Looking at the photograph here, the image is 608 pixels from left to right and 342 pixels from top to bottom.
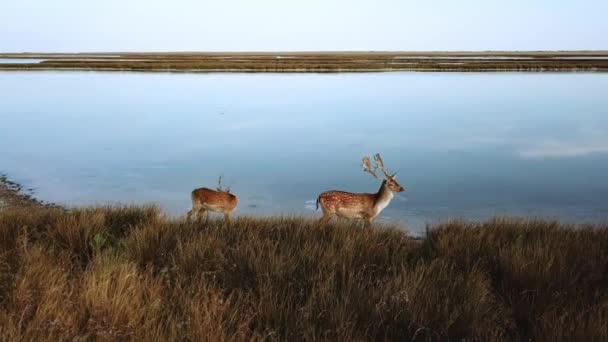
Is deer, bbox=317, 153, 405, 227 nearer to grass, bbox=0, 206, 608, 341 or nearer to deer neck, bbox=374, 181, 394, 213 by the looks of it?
deer neck, bbox=374, 181, 394, 213

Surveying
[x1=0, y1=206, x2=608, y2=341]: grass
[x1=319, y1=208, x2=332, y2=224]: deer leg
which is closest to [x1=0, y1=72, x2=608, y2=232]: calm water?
[x1=319, y1=208, x2=332, y2=224]: deer leg

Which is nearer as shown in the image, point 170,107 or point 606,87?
point 170,107

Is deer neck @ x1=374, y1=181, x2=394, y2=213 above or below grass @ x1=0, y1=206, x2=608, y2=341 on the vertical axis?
below

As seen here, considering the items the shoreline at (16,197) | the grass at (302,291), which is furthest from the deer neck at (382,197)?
the shoreline at (16,197)

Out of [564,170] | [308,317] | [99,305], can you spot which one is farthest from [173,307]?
[564,170]

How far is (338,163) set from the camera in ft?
54.3

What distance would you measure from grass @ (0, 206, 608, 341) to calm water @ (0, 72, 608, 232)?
A: 4.69 m

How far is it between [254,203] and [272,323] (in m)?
8.29

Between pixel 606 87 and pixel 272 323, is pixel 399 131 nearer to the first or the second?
pixel 272 323

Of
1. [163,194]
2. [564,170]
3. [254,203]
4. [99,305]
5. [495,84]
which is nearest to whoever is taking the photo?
[99,305]

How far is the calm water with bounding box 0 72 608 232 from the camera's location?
1266cm

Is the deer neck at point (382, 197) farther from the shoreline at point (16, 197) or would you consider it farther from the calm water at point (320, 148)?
the shoreline at point (16, 197)

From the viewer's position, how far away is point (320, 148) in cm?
1911

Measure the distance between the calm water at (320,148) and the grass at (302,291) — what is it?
185 inches
